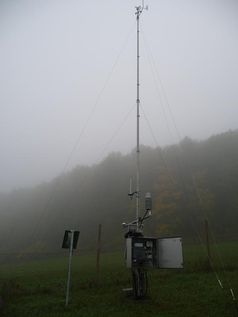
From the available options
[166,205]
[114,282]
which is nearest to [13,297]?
[114,282]

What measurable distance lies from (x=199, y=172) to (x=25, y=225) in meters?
27.5

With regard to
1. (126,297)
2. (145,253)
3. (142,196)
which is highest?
(142,196)

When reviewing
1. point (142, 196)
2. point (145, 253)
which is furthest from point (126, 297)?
point (142, 196)

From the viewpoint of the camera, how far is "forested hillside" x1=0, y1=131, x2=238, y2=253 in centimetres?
3925

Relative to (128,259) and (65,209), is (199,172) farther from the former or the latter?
(128,259)

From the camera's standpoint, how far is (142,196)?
136 ft

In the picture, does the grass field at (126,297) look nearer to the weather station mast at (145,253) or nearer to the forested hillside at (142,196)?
the weather station mast at (145,253)

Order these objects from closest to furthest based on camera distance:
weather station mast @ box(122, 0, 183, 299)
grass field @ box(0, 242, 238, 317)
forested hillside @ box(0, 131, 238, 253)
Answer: grass field @ box(0, 242, 238, 317), weather station mast @ box(122, 0, 183, 299), forested hillside @ box(0, 131, 238, 253)

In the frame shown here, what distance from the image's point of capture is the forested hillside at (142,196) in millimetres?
39250

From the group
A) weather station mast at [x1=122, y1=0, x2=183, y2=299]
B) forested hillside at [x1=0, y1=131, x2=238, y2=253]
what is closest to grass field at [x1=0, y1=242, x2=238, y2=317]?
weather station mast at [x1=122, y1=0, x2=183, y2=299]

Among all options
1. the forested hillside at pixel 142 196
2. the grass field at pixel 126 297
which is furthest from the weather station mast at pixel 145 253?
the forested hillside at pixel 142 196

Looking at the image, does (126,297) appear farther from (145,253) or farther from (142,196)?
(142,196)

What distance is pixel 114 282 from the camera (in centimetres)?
1491

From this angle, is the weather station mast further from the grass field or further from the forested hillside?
the forested hillside
